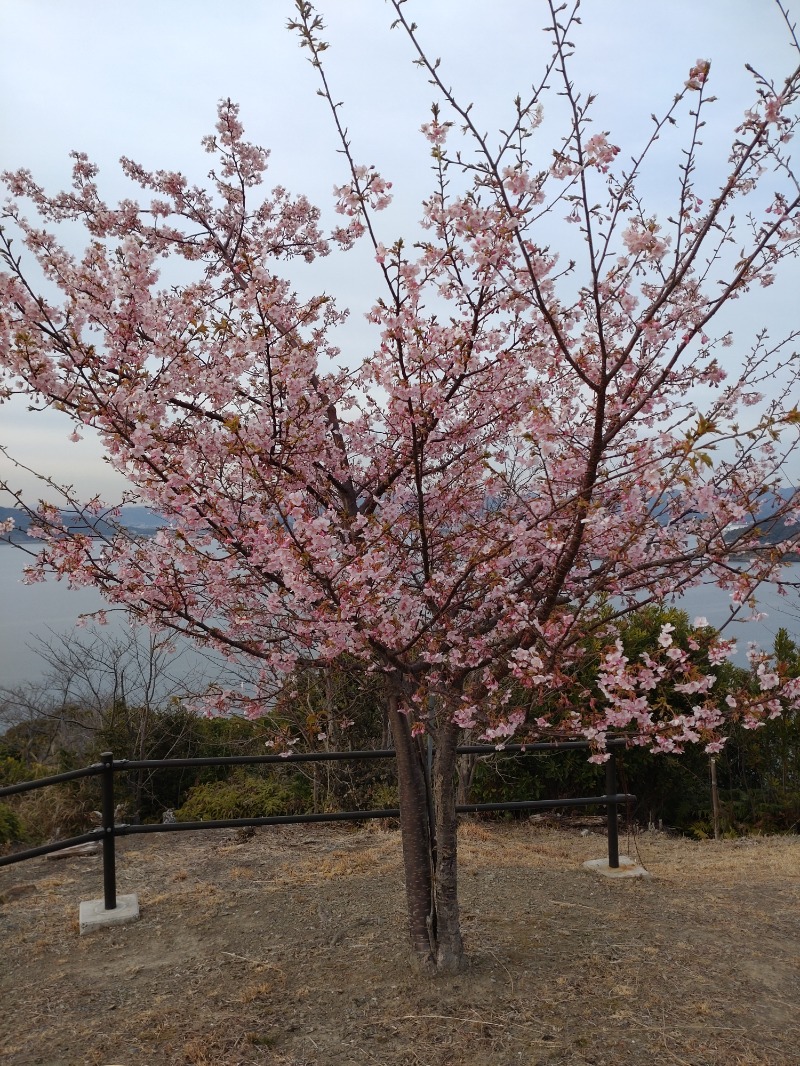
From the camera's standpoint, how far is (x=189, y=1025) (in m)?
3.23

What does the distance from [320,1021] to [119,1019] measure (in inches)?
33.7

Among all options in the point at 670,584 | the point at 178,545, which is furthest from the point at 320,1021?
the point at 670,584

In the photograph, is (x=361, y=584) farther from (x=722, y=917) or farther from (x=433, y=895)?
(x=722, y=917)

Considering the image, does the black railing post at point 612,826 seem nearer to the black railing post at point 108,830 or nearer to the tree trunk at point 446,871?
the tree trunk at point 446,871

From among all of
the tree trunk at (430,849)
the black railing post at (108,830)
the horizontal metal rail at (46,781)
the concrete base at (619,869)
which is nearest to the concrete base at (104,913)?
the black railing post at (108,830)

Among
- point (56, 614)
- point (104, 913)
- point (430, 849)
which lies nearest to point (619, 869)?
point (430, 849)

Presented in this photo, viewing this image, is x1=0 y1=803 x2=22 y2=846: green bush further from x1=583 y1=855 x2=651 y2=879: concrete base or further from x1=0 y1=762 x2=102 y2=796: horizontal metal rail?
x1=583 y1=855 x2=651 y2=879: concrete base

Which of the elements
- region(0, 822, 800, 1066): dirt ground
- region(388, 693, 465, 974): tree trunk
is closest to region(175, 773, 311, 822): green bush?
region(0, 822, 800, 1066): dirt ground

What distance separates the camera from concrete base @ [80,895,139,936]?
14.5 feet

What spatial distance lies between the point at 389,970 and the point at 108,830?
183cm

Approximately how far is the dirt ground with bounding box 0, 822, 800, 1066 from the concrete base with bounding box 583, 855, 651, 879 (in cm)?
10

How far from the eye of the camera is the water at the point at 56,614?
380cm

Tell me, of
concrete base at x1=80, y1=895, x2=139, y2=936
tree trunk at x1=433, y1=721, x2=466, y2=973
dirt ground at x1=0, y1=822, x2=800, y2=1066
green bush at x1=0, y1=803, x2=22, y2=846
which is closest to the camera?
dirt ground at x1=0, y1=822, x2=800, y2=1066

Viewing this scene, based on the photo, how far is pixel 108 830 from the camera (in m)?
4.48
